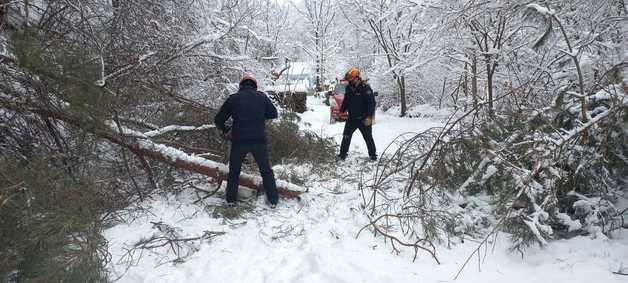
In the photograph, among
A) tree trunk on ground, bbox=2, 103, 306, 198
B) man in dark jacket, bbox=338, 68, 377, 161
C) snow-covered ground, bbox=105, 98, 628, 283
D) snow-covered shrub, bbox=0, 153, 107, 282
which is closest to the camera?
snow-covered shrub, bbox=0, 153, 107, 282

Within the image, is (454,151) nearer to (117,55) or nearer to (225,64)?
(117,55)

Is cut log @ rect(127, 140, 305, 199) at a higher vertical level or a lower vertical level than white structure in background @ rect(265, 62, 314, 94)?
lower

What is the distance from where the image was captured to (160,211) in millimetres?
3939

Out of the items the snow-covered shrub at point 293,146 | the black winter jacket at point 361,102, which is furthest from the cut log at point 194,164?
the black winter jacket at point 361,102

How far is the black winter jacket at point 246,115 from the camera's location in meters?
4.12

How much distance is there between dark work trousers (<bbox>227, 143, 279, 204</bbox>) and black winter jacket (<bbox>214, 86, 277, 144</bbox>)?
70 millimetres

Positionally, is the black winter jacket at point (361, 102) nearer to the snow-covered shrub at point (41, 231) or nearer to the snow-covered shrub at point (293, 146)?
the snow-covered shrub at point (293, 146)

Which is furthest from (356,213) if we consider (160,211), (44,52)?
(44,52)

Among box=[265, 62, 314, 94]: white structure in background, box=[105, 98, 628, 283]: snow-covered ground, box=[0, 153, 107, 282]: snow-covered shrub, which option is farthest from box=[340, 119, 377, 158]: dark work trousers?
box=[0, 153, 107, 282]: snow-covered shrub

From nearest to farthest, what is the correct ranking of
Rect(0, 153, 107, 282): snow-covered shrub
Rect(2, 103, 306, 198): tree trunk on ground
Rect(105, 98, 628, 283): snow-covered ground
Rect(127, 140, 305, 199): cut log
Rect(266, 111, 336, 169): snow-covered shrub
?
1. Rect(0, 153, 107, 282): snow-covered shrub
2. Rect(105, 98, 628, 283): snow-covered ground
3. Rect(2, 103, 306, 198): tree trunk on ground
4. Rect(127, 140, 305, 199): cut log
5. Rect(266, 111, 336, 169): snow-covered shrub

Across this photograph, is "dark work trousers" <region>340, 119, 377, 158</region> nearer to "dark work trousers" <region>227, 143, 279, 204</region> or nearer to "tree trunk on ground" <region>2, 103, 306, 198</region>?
"tree trunk on ground" <region>2, 103, 306, 198</region>

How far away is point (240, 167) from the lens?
4.21 meters

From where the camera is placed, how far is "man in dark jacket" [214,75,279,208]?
13.6 ft

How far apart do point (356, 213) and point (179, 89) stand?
368 cm
